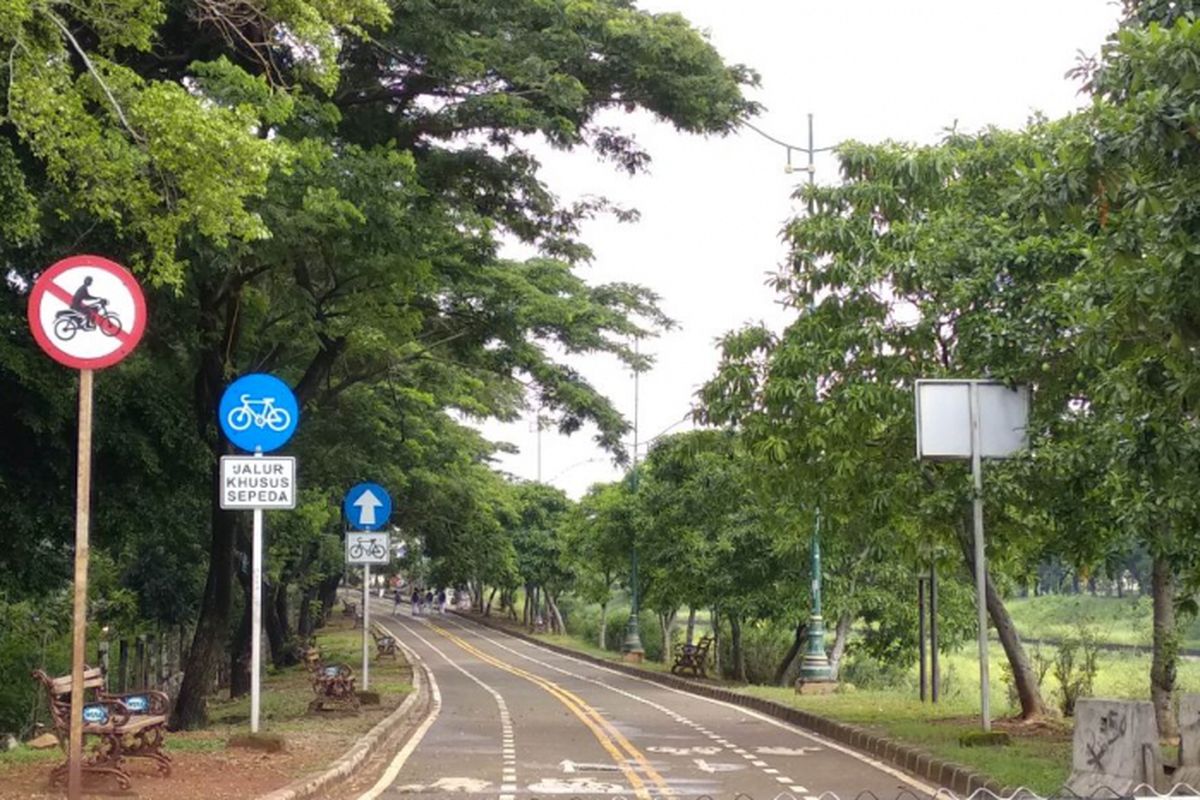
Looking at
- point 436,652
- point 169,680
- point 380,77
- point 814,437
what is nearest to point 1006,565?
point 814,437

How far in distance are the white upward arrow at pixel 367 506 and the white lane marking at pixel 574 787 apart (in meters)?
7.26

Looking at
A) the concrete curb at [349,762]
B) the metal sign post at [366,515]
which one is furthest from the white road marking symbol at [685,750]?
the metal sign post at [366,515]

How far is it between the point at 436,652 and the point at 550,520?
1761cm

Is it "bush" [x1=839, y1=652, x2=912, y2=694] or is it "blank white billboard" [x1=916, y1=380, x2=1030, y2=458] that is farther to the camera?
"bush" [x1=839, y1=652, x2=912, y2=694]

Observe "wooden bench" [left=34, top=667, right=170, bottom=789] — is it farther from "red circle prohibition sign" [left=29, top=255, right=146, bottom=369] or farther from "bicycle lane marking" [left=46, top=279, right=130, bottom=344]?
"bicycle lane marking" [left=46, top=279, right=130, bottom=344]

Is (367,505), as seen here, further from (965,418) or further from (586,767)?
(965,418)

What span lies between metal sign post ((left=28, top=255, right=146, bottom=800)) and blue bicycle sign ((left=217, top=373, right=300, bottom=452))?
382 centimetres

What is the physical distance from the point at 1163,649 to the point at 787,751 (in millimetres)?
4550

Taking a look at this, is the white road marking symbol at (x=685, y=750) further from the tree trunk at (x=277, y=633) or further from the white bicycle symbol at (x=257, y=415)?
the tree trunk at (x=277, y=633)

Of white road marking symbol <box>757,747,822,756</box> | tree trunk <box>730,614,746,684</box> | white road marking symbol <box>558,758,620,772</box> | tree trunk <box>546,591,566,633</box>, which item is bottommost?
tree trunk <box>546,591,566,633</box>

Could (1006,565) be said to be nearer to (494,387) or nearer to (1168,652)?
(1168,652)

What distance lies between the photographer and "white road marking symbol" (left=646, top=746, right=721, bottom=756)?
14609mm

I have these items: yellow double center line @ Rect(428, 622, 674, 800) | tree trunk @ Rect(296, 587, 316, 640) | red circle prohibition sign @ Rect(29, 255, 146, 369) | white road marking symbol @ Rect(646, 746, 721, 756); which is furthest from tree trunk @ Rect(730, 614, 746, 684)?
red circle prohibition sign @ Rect(29, 255, 146, 369)

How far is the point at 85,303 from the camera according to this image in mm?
7828
